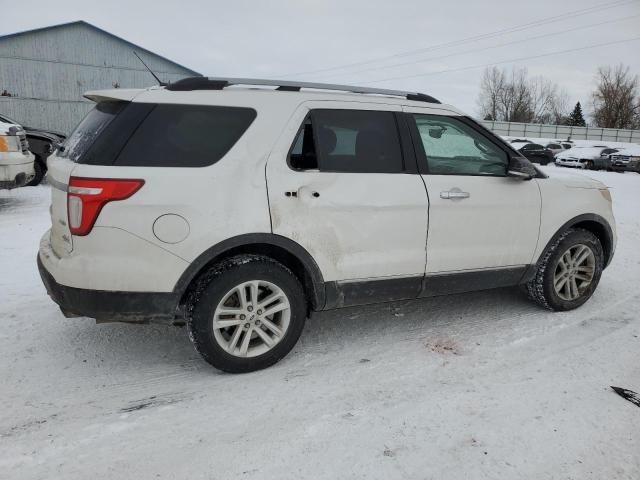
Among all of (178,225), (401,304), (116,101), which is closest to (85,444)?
(178,225)

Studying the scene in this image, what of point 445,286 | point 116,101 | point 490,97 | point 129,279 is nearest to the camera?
point 129,279

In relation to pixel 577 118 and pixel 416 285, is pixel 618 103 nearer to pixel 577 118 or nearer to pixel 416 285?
pixel 577 118

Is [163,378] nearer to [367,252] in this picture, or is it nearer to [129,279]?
[129,279]

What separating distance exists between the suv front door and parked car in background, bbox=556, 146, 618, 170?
24.1 meters

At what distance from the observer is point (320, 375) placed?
3246 mm

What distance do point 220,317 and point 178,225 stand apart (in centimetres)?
65

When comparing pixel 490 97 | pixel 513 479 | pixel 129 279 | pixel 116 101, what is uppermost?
pixel 490 97

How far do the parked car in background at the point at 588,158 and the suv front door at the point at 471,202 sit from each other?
24.1m

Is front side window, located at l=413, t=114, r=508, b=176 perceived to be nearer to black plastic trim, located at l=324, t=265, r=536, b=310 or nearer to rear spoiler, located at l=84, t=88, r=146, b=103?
black plastic trim, located at l=324, t=265, r=536, b=310

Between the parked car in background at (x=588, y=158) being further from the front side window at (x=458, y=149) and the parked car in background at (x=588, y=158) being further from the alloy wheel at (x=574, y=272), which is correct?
the front side window at (x=458, y=149)

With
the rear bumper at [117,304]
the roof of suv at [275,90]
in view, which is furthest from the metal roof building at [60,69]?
the rear bumper at [117,304]

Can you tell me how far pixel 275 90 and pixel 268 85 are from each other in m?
0.06

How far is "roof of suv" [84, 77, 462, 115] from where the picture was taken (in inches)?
121

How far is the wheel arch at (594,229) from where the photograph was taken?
4.23 meters
